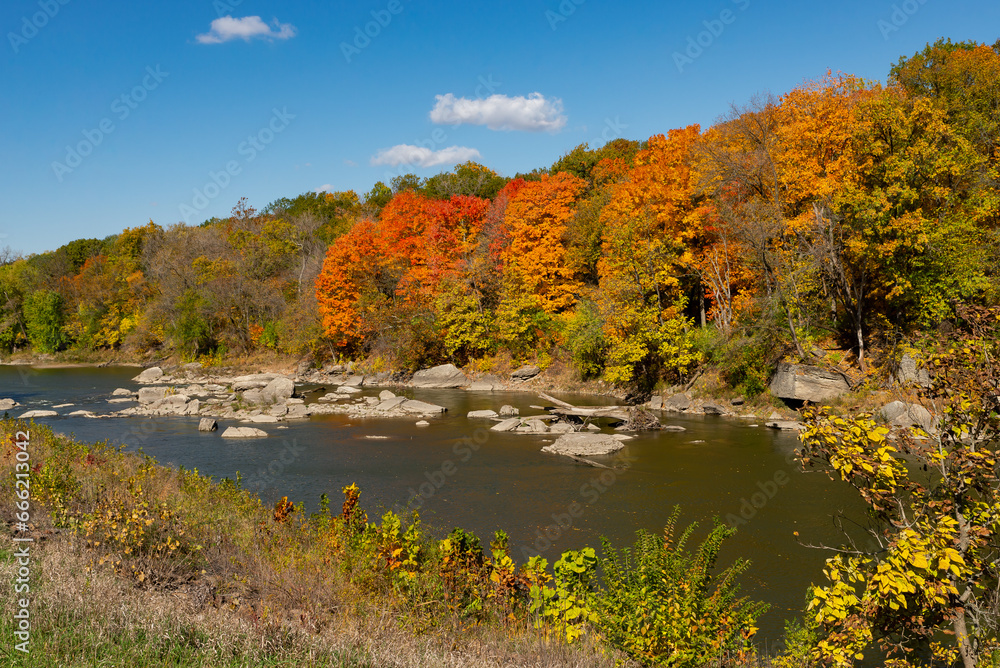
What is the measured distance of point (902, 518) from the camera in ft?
18.0

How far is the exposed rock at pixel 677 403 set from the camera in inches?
1184

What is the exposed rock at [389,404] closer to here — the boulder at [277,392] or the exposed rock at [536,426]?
the boulder at [277,392]

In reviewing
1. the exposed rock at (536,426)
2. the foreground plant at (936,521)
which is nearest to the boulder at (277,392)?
the exposed rock at (536,426)

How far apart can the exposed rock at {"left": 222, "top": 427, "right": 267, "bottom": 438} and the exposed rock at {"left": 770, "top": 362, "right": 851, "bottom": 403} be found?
77.0 feet

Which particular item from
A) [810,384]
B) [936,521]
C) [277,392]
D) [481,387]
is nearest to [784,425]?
[810,384]

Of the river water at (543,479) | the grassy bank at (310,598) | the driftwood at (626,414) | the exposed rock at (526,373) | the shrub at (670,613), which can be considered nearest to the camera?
the grassy bank at (310,598)

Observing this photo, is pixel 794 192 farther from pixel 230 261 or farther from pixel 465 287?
pixel 230 261

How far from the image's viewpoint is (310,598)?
722cm

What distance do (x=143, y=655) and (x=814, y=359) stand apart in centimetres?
2798

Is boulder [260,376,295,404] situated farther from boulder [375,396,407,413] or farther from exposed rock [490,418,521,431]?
exposed rock [490,418,521,431]

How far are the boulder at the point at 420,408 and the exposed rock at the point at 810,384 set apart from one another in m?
16.8

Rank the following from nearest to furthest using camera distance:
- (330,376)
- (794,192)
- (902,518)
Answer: (902,518), (794,192), (330,376)

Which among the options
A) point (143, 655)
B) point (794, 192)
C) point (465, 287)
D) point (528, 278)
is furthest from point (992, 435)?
point (465, 287)

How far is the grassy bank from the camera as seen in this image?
18.3 feet
